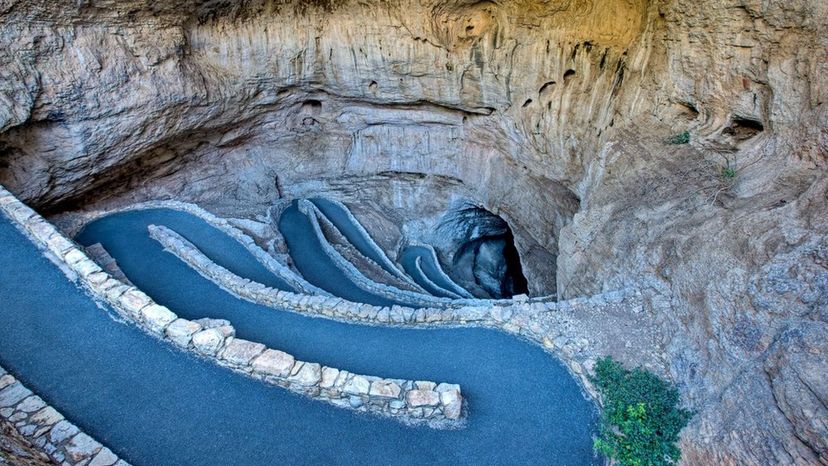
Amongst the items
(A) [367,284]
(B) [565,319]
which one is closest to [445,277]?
(A) [367,284]

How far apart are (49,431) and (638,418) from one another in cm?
861

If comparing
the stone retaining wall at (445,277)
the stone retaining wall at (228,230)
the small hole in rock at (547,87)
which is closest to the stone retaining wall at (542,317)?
the stone retaining wall at (228,230)

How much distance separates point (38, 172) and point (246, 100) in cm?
741

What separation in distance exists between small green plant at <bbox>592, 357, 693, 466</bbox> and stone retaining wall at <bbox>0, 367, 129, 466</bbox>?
7.00 meters

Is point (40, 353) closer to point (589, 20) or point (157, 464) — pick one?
point (157, 464)

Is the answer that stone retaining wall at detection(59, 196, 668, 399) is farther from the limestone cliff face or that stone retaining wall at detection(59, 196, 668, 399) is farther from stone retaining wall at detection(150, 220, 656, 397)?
the limestone cliff face

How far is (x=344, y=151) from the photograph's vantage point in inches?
818

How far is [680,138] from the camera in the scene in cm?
996

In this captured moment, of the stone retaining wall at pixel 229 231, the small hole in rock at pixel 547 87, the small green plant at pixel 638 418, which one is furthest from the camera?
the small hole in rock at pixel 547 87

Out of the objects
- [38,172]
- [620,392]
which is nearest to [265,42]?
[38,172]

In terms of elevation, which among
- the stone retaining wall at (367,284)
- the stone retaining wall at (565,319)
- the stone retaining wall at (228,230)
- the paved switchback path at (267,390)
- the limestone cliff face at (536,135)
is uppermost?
the limestone cliff face at (536,135)

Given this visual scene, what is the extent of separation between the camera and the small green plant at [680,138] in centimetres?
984

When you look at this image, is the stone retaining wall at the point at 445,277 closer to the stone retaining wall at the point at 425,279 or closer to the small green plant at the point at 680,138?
the stone retaining wall at the point at 425,279

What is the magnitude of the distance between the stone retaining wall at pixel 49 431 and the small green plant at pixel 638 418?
7.00m
